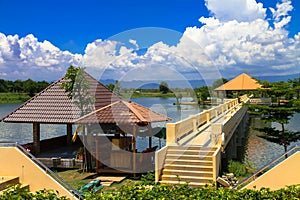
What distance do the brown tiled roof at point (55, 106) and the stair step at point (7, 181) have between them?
608 cm

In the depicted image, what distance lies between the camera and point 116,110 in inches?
505

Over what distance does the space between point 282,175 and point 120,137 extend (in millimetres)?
6988

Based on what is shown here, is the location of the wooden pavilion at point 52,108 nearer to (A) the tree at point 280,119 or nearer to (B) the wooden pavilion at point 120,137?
(B) the wooden pavilion at point 120,137

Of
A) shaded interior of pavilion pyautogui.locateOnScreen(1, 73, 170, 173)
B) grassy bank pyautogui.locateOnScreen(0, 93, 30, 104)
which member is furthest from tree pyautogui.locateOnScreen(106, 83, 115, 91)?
grassy bank pyautogui.locateOnScreen(0, 93, 30, 104)

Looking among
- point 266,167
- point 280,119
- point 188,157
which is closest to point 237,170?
point 188,157

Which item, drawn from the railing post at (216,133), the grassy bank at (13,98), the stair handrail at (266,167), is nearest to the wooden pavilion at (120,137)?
the railing post at (216,133)

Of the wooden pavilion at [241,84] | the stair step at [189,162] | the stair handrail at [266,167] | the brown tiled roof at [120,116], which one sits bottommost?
the stair step at [189,162]

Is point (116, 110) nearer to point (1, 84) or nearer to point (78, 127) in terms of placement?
Result: point (78, 127)

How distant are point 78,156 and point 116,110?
2706mm

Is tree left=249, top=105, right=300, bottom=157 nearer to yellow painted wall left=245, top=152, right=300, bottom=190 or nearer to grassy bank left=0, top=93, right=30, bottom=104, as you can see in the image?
yellow painted wall left=245, top=152, right=300, bottom=190

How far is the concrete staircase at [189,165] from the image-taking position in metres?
10.3

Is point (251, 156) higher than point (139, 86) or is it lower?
lower

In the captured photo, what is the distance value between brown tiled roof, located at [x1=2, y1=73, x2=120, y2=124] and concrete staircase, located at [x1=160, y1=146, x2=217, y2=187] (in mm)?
5055

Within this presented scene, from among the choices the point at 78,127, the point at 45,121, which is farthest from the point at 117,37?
the point at 45,121
